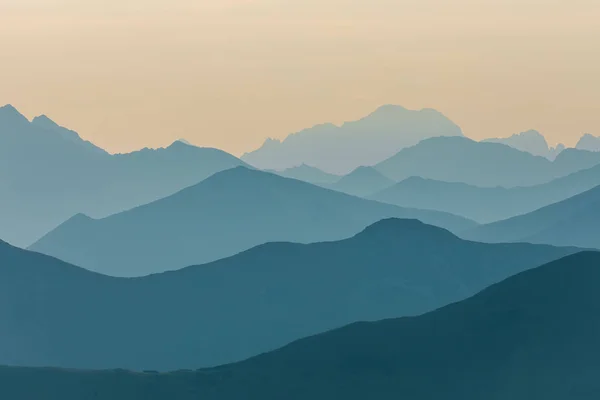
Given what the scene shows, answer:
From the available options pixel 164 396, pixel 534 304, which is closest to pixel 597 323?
pixel 534 304

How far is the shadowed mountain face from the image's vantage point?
387ft

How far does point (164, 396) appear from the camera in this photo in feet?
386

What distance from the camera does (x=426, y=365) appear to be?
4855 inches

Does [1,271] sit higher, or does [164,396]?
[1,271]

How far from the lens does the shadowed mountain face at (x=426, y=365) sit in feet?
387

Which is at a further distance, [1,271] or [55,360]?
[1,271]

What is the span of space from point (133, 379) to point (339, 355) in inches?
837

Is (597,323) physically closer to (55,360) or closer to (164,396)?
(164,396)

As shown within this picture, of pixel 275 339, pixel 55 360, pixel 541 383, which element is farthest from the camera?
pixel 275 339

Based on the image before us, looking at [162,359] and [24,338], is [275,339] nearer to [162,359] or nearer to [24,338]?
[162,359]

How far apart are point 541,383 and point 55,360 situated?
87.8 meters

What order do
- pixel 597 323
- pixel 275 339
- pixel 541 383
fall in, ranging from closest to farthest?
1. pixel 541 383
2. pixel 597 323
3. pixel 275 339

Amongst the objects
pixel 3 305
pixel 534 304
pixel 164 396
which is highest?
pixel 3 305

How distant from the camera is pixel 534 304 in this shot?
427 feet
